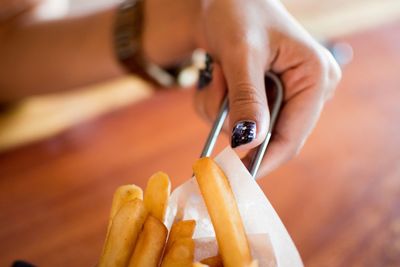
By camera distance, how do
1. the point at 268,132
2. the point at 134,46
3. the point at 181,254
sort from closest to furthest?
the point at 181,254
the point at 268,132
the point at 134,46

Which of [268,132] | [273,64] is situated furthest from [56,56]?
[268,132]

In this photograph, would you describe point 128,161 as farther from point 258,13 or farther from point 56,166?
point 258,13

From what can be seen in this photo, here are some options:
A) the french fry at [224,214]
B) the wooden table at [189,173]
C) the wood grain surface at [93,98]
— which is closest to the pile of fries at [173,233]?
the french fry at [224,214]

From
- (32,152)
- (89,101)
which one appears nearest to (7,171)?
(32,152)

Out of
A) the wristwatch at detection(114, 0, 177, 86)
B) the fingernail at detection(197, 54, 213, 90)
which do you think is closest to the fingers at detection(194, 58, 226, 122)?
the fingernail at detection(197, 54, 213, 90)

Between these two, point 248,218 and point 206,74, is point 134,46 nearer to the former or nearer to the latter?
point 206,74
